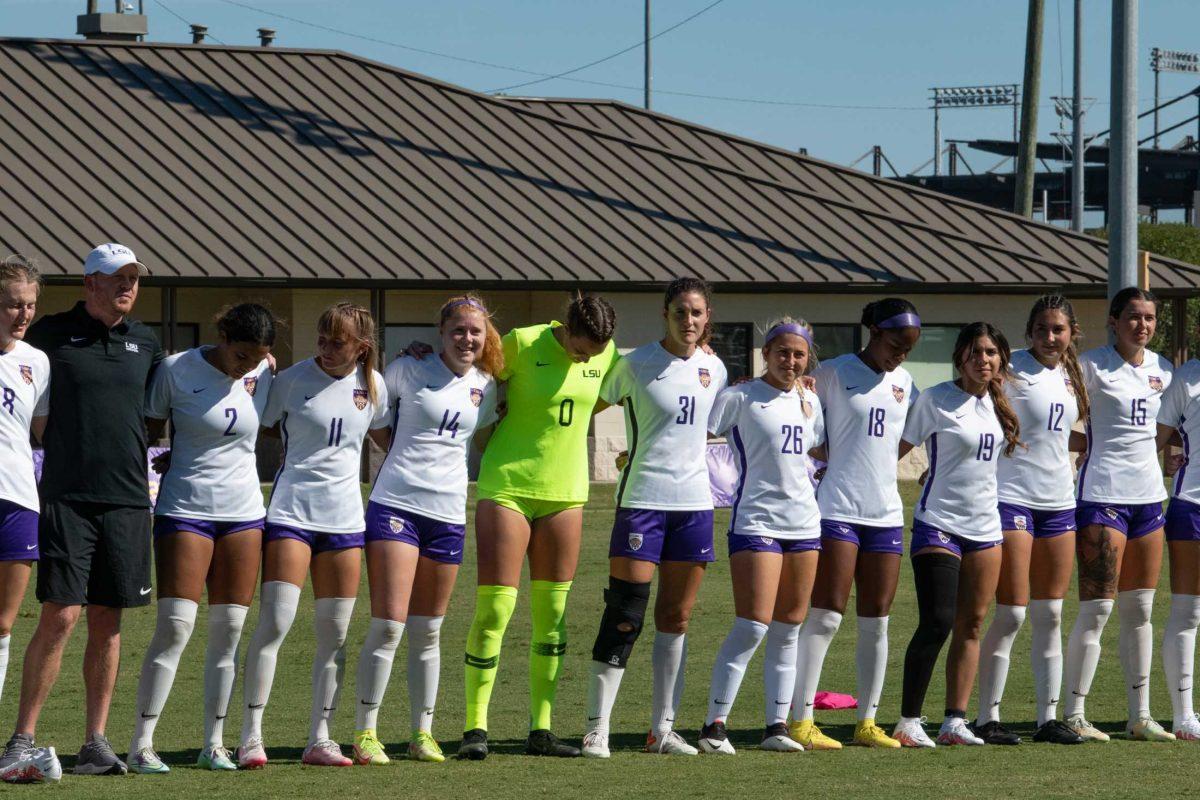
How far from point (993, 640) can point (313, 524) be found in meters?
3.25

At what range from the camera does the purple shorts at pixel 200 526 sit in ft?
23.6

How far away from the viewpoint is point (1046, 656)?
27.5ft

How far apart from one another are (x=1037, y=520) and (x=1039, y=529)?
0.14ft

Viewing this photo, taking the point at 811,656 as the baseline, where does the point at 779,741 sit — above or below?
below

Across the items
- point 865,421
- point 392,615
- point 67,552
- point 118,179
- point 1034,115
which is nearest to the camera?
point 67,552

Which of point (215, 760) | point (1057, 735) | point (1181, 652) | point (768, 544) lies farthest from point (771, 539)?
point (215, 760)

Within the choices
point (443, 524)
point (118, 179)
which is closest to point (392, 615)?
point (443, 524)

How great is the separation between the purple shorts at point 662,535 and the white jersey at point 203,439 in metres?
1.62

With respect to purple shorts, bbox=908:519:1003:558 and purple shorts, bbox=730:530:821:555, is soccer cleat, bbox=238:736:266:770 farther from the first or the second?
Result: purple shorts, bbox=908:519:1003:558

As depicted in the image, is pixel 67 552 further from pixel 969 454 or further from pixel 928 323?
pixel 928 323

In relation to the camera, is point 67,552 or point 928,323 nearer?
point 67,552

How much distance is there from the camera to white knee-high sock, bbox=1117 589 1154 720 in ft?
27.9

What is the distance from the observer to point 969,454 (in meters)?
8.16

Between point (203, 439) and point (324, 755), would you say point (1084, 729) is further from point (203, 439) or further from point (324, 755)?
point (203, 439)
